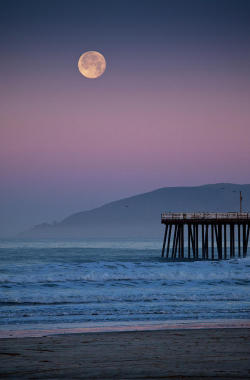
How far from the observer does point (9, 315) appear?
14.7 m

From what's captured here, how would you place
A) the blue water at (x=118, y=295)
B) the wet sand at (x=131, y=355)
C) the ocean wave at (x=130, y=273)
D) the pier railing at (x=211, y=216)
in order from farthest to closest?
the pier railing at (x=211, y=216)
the ocean wave at (x=130, y=273)
the blue water at (x=118, y=295)
the wet sand at (x=131, y=355)

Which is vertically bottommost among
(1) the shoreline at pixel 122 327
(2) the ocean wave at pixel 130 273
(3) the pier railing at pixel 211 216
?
(2) the ocean wave at pixel 130 273

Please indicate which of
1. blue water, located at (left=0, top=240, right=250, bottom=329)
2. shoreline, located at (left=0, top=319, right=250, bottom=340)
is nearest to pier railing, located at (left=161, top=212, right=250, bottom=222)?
blue water, located at (left=0, top=240, right=250, bottom=329)

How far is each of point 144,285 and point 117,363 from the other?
15725 mm

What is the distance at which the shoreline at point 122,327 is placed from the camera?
11.7 metres

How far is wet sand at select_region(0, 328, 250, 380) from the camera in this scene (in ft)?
25.1

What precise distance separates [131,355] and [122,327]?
3.66 metres

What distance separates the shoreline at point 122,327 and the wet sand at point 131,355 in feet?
2.36

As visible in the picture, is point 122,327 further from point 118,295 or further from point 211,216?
point 211,216

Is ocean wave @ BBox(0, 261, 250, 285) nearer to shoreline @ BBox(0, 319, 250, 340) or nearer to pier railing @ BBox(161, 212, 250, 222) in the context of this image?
shoreline @ BBox(0, 319, 250, 340)

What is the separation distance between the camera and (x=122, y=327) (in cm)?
1252

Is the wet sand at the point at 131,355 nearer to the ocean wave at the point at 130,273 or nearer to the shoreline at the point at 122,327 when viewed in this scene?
the shoreline at the point at 122,327

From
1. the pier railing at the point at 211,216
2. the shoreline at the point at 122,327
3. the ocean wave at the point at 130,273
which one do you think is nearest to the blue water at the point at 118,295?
the ocean wave at the point at 130,273

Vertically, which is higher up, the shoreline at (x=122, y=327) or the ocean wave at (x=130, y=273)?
the shoreline at (x=122, y=327)
